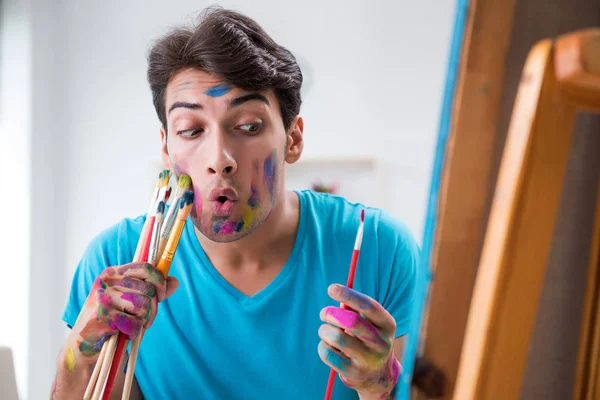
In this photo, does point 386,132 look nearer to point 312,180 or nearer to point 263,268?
point 312,180

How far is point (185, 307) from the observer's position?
114 centimetres

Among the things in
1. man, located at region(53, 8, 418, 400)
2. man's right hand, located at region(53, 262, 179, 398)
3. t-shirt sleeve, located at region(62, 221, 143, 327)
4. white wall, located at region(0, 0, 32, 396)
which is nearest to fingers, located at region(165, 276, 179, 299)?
man's right hand, located at region(53, 262, 179, 398)

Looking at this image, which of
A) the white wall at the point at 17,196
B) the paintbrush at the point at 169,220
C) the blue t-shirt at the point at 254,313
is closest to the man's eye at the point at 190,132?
the paintbrush at the point at 169,220

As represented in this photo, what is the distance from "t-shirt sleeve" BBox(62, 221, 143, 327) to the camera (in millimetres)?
1112

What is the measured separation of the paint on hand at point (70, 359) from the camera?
864mm

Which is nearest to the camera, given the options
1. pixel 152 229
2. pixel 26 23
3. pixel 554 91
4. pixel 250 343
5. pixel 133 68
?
pixel 554 91

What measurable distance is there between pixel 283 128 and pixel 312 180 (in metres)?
1.42

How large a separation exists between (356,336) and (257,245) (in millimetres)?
417

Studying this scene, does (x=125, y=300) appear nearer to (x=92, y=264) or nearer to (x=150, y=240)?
(x=150, y=240)

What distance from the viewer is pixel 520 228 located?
0.34m

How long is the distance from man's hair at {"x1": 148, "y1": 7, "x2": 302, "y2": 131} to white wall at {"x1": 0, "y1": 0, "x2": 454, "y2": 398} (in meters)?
1.43

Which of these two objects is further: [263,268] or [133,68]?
[133,68]

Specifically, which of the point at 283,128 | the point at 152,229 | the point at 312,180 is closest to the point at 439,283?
the point at 152,229

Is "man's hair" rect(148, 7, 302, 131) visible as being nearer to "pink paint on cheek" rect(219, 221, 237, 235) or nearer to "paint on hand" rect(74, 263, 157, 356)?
"pink paint on cheek" rect(219, 221, 237, 235)
